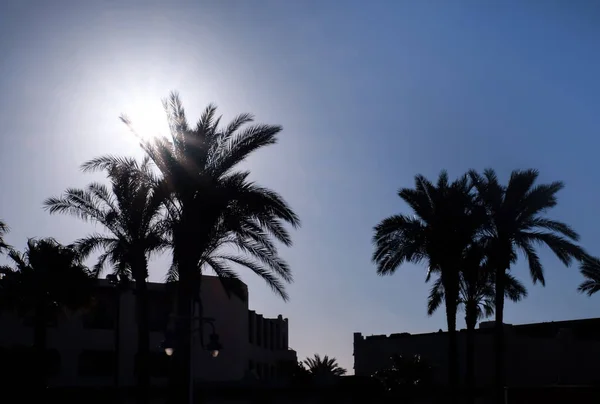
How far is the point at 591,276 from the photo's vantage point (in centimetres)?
4803

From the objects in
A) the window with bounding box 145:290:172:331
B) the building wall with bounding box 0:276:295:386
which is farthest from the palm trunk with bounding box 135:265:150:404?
the window with bounding box 145:290:172:331

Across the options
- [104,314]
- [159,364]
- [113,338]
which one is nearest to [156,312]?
[113,338]

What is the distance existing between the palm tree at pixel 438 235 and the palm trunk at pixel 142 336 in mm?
10640

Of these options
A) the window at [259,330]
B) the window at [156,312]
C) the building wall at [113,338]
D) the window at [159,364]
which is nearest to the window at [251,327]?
the window at [259,330]

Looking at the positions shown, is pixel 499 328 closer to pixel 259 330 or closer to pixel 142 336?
pixel 142 336

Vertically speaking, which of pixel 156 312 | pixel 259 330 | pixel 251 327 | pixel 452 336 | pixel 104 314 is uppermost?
pixel 156 312

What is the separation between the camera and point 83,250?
29.4 m

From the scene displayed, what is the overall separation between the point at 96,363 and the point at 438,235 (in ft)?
91.4

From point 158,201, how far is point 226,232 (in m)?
2.32

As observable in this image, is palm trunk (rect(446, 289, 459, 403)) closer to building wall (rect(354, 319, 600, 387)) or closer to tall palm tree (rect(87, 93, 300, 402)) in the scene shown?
tall palm tree (rect(87, 93, 300, 402))

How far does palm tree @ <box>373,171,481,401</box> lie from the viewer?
33.6 meters

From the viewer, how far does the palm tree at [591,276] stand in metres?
47.6

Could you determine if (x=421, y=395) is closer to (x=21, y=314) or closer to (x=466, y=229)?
(x=466, y=229)

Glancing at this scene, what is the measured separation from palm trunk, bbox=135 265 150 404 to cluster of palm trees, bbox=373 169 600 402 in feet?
35.2
